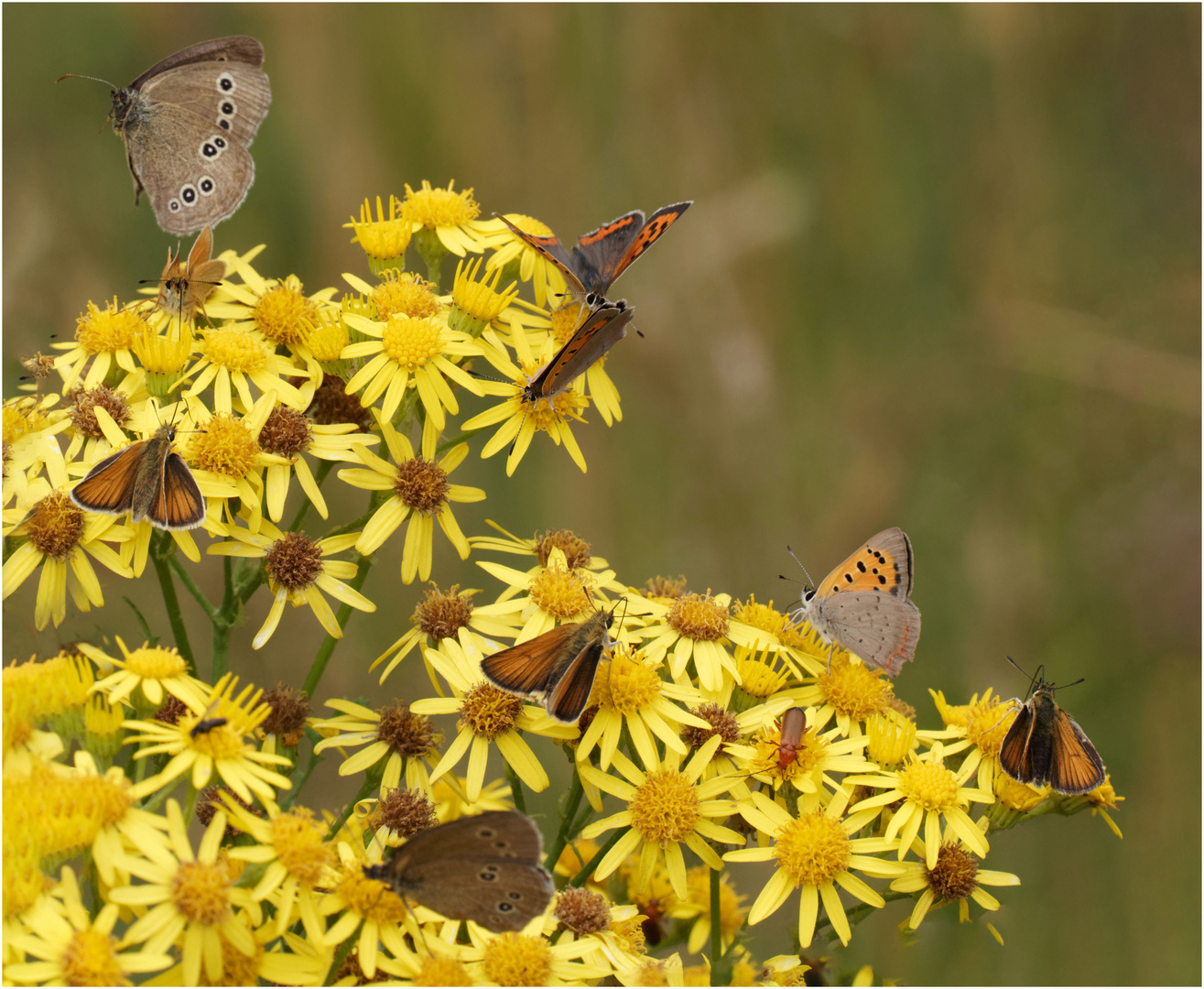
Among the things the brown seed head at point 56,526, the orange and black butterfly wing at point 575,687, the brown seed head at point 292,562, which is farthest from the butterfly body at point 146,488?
the orange and black butterfly wing at point 575,687

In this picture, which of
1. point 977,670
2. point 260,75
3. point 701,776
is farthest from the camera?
point 977,670

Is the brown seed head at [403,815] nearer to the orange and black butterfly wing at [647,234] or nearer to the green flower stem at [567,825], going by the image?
the green flower stem at [567,825]

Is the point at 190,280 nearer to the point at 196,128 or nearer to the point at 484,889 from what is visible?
the point at 196,128

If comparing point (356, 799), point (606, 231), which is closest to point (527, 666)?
point (356, 799)

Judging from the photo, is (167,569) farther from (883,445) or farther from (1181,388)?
(1181,388)

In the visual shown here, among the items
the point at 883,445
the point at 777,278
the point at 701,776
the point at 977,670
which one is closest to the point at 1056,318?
the point at 883,445
